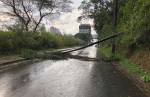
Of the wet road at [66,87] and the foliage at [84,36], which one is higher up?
the wet road at [66,87]

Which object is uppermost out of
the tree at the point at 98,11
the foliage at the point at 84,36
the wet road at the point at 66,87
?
the tree at the point at 98,11

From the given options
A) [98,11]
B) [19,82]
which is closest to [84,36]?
[98,11]

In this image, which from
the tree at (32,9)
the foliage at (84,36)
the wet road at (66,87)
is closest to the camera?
the wet road at (66,87)

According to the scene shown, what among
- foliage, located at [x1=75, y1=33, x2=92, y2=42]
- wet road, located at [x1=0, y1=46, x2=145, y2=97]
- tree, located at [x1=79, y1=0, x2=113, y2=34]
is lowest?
foliage, located at [x1=75, y1=33, x2=92, y2=42]

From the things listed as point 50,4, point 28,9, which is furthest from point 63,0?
point 28,9

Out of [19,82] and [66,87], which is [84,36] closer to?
[19,82]

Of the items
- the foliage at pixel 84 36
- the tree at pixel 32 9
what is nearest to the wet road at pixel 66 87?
the tree at pixel 32 9

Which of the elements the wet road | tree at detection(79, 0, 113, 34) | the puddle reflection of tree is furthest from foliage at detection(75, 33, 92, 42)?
the puddle reflection of tree

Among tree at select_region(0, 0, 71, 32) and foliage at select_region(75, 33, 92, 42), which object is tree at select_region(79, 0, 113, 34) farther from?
foliage at select_region(75, 33, 92, 42)

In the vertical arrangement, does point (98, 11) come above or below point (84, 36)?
above

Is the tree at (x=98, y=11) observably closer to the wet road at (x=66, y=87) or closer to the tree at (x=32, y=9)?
the tree at (x=32, y=9)

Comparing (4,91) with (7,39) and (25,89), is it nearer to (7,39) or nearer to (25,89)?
(25,89)

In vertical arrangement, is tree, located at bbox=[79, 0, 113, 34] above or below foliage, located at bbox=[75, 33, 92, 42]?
above

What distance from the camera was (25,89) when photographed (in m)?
11.5
